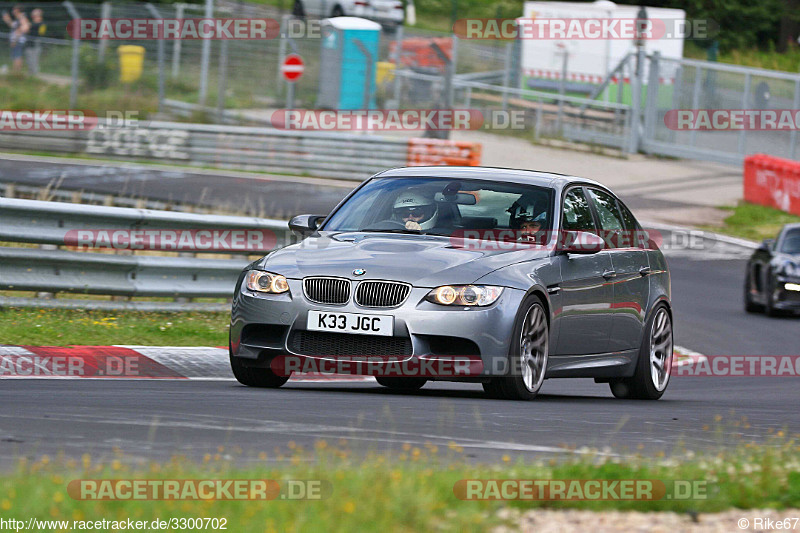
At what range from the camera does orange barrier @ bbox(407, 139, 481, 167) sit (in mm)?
28984

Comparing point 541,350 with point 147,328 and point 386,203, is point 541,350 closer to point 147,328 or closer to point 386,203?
point 386,203

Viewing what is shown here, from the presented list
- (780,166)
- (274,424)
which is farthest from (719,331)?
(780,166)

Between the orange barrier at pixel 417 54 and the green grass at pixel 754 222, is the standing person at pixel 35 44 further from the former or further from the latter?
the green grass at pixel 754 222

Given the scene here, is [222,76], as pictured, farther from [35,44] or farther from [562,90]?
[562,90]

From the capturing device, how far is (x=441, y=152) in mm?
29188

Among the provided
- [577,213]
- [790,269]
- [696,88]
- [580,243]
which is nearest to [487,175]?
[577,213]

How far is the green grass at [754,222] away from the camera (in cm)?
2675

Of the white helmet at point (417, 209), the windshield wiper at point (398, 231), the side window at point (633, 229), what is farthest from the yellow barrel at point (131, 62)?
the windshield wiper at point (398, 231)

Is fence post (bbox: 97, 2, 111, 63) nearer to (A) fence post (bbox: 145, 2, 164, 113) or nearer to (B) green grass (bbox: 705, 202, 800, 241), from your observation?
(A) fence post (bbox: 145, 2, 164, 113)

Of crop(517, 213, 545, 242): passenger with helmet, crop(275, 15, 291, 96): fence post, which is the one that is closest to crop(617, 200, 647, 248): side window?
crop(517, 213, 545, 242): passenger with helmet

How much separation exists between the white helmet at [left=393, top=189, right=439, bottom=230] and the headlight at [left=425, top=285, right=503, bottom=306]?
1.03 metres

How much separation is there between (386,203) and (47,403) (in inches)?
123

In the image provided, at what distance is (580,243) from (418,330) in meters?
1.52

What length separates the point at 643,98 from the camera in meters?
36.7
